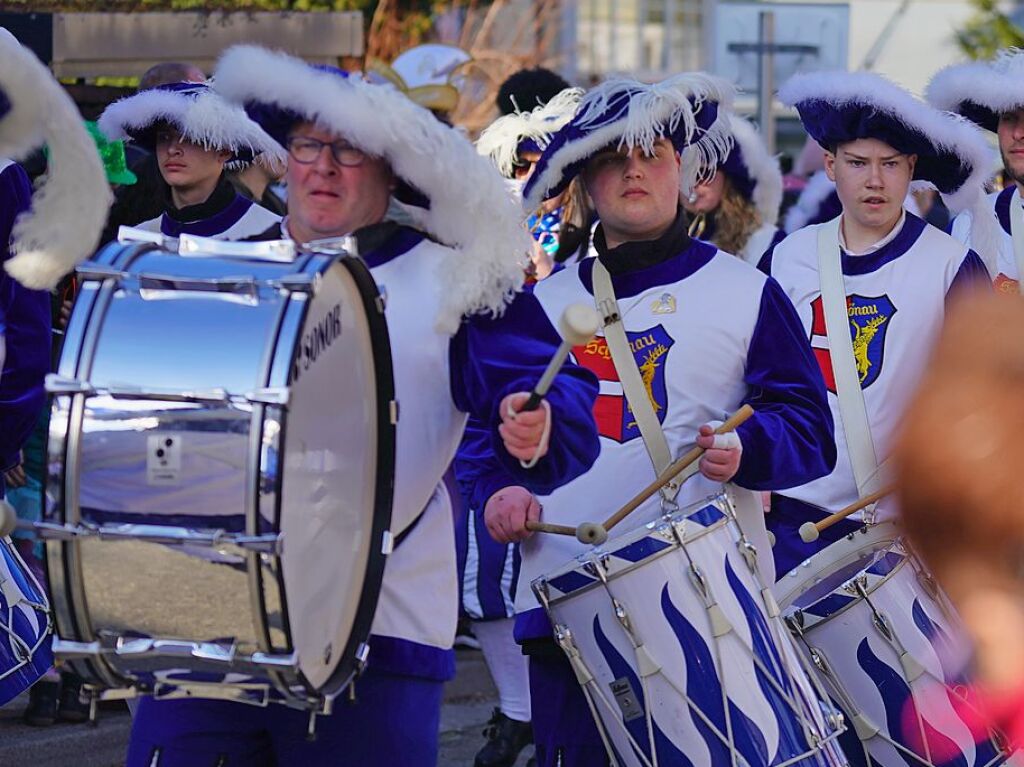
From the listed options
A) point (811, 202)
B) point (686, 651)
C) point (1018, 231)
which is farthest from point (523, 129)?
point (686, 651)

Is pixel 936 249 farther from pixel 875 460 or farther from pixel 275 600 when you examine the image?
pixel 275 600

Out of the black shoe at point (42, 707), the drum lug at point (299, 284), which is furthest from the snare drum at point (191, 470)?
the black shoe at point (42, 707)

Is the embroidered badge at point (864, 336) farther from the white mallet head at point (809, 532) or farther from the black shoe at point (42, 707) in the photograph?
the black shoe at point (42, 707)

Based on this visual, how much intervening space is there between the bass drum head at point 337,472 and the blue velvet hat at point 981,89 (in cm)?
299

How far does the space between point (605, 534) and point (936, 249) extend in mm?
1613

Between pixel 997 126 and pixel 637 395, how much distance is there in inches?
87.8

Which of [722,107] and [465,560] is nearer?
[722,107]

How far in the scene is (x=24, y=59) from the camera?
3314mm

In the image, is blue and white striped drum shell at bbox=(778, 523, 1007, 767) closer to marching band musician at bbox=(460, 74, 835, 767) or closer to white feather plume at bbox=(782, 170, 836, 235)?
marching band musician at bbox=(460, 74, 835, 767)

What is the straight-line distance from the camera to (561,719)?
13.1 feet

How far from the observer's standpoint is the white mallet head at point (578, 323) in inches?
111

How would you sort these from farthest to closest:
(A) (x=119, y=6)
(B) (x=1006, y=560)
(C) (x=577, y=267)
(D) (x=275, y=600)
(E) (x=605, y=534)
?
1. (A) (x=119, y=6)
2. (C) (x=577, y=267)
3. (E) (x=605, y=534)
4. (D) (x=275, y=600)
5. (B) (x=1006, y=560)

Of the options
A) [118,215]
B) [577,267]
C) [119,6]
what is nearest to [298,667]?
[577,267]

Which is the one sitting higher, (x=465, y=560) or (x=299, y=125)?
(x=299, y=125)
